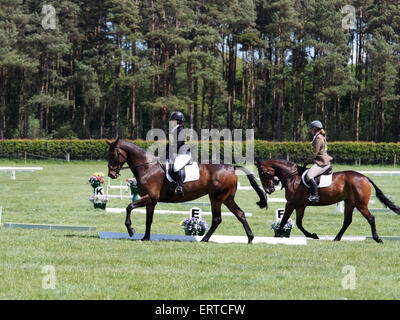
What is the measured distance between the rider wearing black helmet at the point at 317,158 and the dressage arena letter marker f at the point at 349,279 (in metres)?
3.91

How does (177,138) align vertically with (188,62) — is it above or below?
below

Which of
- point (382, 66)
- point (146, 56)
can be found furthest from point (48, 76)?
point (382, 66)

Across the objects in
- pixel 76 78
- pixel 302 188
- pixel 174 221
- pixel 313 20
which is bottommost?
pixel 174 221

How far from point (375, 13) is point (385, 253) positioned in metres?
66.4

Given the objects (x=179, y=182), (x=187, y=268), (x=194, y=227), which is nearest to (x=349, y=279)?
(x=187, y=268)

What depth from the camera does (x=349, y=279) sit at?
811 centimetres

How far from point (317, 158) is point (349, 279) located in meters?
4.84

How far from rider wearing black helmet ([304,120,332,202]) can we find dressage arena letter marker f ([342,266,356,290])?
154 inches

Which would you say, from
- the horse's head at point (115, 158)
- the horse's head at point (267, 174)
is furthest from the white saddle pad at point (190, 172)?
the horse's head at point (267, 174)

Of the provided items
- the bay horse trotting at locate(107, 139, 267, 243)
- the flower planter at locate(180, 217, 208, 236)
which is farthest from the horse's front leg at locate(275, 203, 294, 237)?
the flower planter at locate(180, 217, 208, 236)

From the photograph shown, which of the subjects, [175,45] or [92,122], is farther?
[92,122]

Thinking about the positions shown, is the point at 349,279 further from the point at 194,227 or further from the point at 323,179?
the point at 194,227

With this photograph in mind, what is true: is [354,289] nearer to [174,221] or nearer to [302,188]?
[302,188]

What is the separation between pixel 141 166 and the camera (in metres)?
12.2
